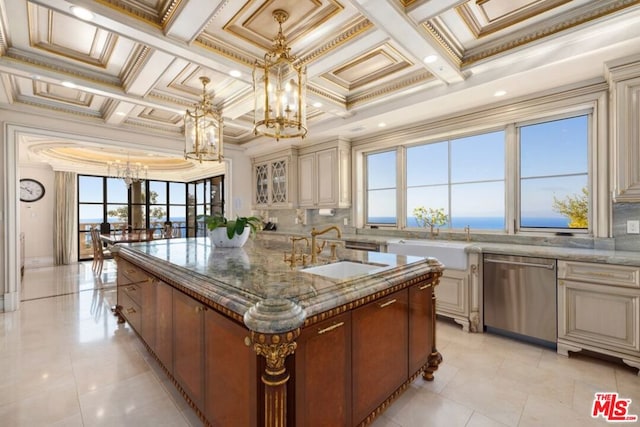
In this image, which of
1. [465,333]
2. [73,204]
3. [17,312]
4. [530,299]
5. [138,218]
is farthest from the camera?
[138,218]

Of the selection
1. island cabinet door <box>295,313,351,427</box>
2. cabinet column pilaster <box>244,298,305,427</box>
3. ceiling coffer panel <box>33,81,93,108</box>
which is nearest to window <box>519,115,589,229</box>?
island cabinet door <box>295,313,351,427</box>

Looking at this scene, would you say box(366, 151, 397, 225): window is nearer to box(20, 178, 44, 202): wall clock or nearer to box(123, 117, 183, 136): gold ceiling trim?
box(123, 117, 183, 136): gold ceiling trim

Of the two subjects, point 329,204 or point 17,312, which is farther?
point 329,204

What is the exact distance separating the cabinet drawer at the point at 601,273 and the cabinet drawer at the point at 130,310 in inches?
145

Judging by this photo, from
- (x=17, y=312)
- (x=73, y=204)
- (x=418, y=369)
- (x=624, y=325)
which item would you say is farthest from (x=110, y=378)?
(x=73, y=204)

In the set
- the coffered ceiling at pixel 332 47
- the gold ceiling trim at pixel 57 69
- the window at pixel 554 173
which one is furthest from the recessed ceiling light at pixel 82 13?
the window at pixel 554 173

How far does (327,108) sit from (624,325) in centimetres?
349

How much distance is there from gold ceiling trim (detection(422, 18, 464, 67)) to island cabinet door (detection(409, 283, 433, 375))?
→ 1924 millimetres

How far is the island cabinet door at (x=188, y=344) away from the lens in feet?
5.17

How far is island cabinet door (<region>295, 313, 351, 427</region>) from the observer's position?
1.22 metres

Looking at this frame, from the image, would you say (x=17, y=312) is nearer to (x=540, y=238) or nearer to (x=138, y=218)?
(x=138, y=218)

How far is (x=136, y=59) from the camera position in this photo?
9.36 feet

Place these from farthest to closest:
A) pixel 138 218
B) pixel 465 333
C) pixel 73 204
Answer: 1. pixel 138 218
2. pixel 73 204
3. pixel 465 333

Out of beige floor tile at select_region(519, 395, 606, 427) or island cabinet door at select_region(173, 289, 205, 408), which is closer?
island cabinet door at select_region(173, 289, 205, 408)
